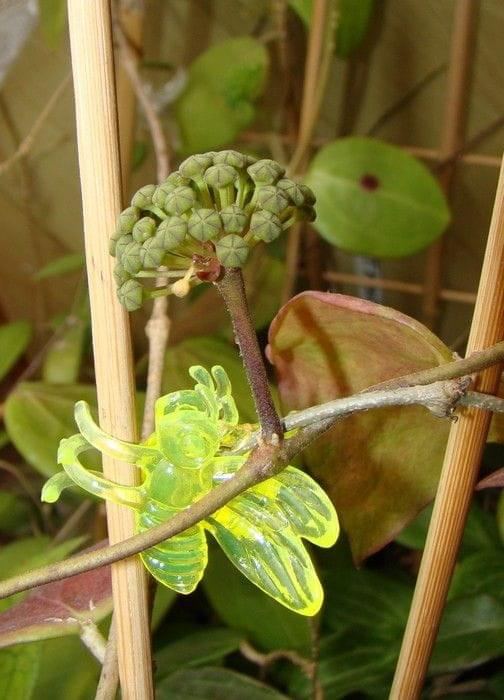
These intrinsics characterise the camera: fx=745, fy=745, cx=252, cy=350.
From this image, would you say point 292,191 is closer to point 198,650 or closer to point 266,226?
point 266,226

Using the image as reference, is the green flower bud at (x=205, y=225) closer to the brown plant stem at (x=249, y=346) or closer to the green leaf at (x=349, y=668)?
the brown plant stem at (x=249, y=346)

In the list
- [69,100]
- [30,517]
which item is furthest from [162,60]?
[30,517]

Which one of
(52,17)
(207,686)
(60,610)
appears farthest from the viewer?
(52,17)

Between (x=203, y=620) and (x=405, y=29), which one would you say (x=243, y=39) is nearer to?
(x=405, y=29)

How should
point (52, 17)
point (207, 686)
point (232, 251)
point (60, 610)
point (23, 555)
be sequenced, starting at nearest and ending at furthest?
point (232, 251) → point (60, 610) → point (207, 686) → point (23, 555) → point (52, 17)

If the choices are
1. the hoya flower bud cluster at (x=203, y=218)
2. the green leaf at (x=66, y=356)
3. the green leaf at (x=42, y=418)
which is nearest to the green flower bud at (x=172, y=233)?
the hoya flower bud cluster at (x=203, y=218)

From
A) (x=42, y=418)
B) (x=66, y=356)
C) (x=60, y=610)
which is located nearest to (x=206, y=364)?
(x=42, y=418)
